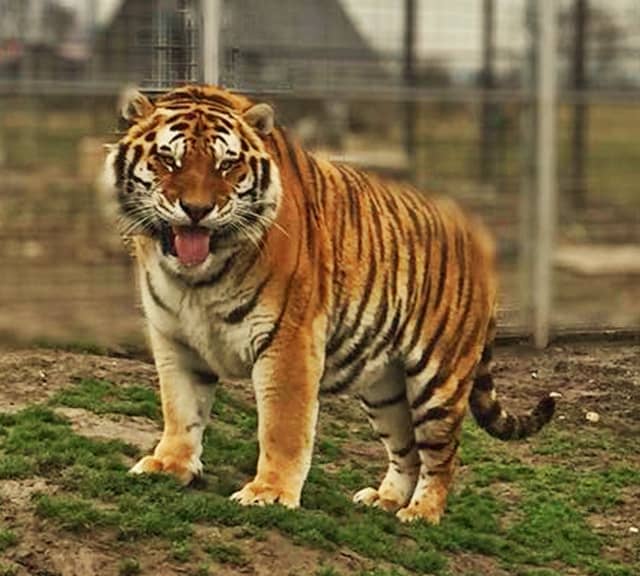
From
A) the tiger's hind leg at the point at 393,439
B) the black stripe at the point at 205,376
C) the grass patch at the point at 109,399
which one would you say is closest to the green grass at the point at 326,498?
the grass patch at the point at 109,399

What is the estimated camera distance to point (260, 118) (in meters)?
3.11

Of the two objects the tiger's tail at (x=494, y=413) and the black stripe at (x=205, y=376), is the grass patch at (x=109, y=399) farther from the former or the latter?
the tiger's tail at (x=494, y=413)

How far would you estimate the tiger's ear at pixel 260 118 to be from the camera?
310 cm

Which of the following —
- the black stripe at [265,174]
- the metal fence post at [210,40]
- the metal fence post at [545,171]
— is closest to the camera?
the black stripe at [265,174]

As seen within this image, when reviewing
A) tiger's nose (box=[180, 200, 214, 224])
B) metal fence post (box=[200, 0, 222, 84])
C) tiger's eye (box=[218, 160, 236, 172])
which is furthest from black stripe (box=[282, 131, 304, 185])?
metal fence post (box=[200, 0, 222, 84])

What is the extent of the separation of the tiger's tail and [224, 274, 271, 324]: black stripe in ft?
2.62

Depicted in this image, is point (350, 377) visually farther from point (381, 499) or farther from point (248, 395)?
point (248, 395)

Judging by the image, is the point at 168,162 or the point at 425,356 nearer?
the point at 168,162

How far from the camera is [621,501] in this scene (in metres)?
3.93

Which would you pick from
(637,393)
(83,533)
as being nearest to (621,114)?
(637,393)

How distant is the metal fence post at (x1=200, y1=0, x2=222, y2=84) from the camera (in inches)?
182

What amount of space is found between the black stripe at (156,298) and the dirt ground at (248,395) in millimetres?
446

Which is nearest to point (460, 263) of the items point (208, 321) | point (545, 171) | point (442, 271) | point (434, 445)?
point (442, 271)

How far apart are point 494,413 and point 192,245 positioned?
3.52 ft
